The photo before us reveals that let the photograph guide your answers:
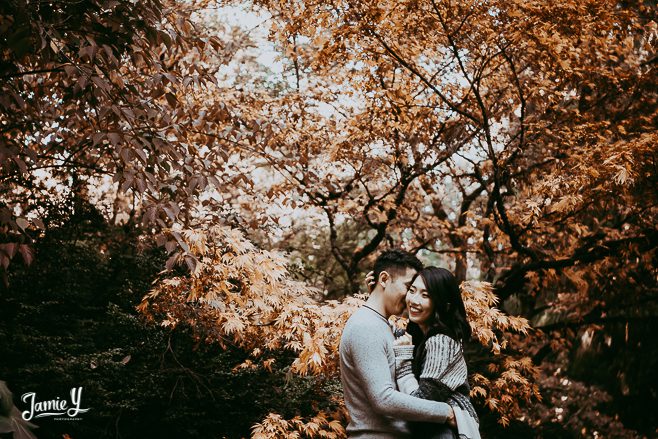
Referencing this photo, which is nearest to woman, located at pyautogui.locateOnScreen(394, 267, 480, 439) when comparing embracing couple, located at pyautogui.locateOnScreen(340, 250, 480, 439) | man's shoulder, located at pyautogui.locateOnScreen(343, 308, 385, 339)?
embracing couple, located at pyautogui.locateOnScreen(340, 250, 480, 439)

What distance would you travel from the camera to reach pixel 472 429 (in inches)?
87.4

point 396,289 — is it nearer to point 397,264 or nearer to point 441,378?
point 397,264

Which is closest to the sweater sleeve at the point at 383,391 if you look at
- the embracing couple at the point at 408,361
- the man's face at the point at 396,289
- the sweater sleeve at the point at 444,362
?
the embracing couple at the point at 408,361

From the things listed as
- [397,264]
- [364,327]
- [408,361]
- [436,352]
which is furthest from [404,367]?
[397,264]

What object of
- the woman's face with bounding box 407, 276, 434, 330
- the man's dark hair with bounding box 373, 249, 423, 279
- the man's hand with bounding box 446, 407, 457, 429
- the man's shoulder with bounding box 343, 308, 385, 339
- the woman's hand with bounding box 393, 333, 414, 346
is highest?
the man's dark hair with bounding box 373, 249, 423, 279

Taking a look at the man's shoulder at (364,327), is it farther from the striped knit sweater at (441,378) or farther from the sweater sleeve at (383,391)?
the striped knit sweater at (441,378)

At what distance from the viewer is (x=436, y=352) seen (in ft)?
7.63

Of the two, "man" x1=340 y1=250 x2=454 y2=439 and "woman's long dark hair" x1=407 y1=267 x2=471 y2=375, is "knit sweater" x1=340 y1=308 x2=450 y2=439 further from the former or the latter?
"woman's long dark hair" x1=407 y1=267 x2=471 y2=375

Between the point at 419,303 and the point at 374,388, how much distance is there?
Result: 1.48 ft

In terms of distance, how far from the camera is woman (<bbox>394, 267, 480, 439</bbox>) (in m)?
2.24

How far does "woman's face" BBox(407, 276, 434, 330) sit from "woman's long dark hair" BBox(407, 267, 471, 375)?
15 mm

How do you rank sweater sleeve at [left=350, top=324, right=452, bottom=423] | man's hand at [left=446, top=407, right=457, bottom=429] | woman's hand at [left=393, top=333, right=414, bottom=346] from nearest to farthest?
sweater sleeve at [left=350, top=324, right=452, bottom=423] < man's hand at [left=446, top=407, right=457, bottom=429] < woman's hand at [left=393, top=333, right=414, bottom=346]

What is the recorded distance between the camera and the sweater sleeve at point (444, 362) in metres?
2.28

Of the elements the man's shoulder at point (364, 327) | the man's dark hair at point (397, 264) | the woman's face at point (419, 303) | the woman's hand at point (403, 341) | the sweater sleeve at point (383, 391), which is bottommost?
the sweater sleeve at point (383, 391)
